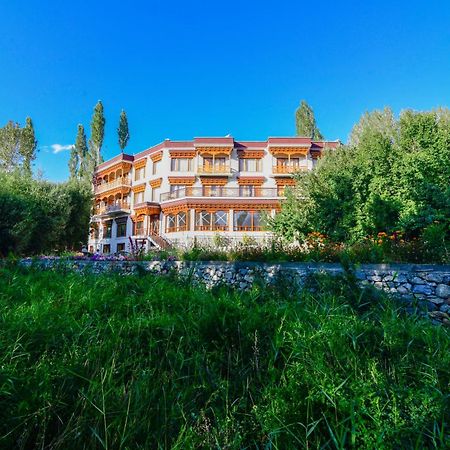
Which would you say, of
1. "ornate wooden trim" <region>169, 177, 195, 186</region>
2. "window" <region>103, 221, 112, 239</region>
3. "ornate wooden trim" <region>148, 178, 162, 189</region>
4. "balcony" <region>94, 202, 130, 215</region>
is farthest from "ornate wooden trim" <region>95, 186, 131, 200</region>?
"ornate wooden trim" <region>169, 177, 195, 186</region>

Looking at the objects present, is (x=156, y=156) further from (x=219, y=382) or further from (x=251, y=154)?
(x=219, y=382)

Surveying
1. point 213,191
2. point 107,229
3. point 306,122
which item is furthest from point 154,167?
point 306,122

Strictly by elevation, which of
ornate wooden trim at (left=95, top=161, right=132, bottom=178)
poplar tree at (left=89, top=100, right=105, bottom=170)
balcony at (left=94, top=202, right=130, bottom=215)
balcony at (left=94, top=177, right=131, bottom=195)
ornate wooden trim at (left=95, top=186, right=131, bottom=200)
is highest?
poplar tree at (left=89, top=100, right=105, bottom=170)

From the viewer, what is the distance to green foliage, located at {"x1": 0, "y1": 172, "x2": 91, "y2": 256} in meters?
15.3

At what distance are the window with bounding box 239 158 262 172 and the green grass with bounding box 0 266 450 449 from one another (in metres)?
32.5

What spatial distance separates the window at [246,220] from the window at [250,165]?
6.89m

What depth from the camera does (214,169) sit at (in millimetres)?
34562

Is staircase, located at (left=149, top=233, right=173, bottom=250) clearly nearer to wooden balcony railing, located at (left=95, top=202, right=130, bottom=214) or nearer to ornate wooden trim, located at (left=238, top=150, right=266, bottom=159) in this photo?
wooden balcony railing, located at (left=95, top=202, right=130, bottom=214)

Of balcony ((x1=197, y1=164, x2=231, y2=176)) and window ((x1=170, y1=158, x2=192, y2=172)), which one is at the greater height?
window ((x1=170, y1=158, x2=192, y2=172))

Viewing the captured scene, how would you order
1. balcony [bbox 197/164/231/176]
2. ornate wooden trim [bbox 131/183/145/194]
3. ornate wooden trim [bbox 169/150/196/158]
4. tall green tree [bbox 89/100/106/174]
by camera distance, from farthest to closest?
tall green tree [bbox 89/100/106/174]
ornate wooden trim [bbox 131/183/145/194]
ornate wooden trim [bbox 169/150/196/158]
balcony [bbox 197/164/231/176]

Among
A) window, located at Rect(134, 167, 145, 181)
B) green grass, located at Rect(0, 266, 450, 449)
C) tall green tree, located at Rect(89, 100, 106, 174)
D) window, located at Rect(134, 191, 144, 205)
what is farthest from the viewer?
tall green tree, located at Rect(89, 100, 106, 174)

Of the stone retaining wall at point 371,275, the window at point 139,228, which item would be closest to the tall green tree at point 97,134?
the window at point 139,228

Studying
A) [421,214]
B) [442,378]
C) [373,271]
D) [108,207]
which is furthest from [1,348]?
[108,207]

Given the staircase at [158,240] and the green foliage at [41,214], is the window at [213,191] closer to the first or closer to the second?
the staircase at [158,240]
